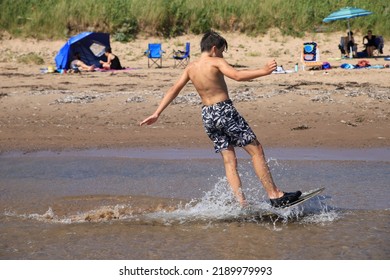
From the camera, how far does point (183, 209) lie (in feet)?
24.2

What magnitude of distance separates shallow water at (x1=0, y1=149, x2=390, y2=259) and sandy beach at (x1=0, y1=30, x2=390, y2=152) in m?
0.87

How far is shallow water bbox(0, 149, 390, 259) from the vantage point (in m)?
6.16

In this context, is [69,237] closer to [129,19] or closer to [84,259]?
[84,259]

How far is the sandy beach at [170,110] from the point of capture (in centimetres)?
1123

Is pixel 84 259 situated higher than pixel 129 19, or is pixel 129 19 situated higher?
pixel 129 19

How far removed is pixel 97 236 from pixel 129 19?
18.6 m

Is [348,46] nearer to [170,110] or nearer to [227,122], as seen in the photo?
[170,110]

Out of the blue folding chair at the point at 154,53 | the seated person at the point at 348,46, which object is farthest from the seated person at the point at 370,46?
the blue folding chair at the point at 154,53

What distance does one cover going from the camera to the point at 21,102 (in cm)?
1373

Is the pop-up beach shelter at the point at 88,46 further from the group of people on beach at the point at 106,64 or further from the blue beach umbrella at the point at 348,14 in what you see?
the blue beach umbrella at the point at 348,14

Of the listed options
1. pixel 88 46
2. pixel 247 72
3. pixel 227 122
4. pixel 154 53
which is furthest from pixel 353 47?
pixel 247 72

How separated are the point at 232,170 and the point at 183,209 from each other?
67 centimetres

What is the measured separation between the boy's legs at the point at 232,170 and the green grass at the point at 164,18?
1746 centimetres
